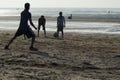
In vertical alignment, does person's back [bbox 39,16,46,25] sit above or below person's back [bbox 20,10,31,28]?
below

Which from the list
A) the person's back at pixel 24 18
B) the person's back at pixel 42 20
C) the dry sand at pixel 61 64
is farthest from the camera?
the person's back at pixel 42 20

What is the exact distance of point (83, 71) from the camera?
35.3 ft

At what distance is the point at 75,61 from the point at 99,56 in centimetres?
167

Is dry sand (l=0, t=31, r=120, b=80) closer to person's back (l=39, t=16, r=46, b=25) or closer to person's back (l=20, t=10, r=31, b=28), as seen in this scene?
person's back (l=20, t=10, r=31, b=28)

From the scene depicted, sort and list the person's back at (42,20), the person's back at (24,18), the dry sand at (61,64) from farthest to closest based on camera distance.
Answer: the person's back at (42,20), the person's back at (24,18), the dry sand at (61,64)

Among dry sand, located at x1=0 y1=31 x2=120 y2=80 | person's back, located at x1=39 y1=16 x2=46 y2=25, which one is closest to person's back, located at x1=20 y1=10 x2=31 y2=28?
dry sand, located at x1=0 y1=31 x2=120 y2=80

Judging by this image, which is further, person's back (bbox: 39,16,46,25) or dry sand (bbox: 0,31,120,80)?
person's back (bbox: 39,16,46,25)

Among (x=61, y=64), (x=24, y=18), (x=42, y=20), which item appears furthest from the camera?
(x=42, y=20)

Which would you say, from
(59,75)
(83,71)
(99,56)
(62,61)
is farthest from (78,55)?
(59,75)

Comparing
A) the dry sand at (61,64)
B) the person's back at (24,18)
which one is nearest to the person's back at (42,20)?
the dry sand at (61,64)

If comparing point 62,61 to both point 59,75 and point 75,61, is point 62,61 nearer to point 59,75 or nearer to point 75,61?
point 75,61

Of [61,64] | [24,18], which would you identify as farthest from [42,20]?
[61,64]

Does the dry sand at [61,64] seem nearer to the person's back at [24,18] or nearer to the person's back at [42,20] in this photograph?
the person's back at [24,18]

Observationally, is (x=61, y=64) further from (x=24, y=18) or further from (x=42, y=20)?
(x=42, y=20)
